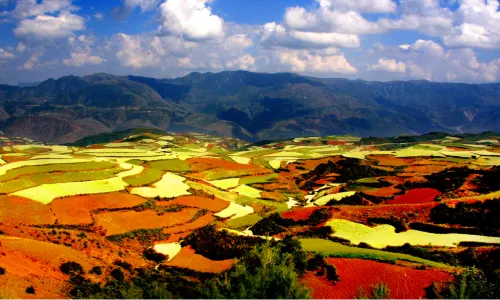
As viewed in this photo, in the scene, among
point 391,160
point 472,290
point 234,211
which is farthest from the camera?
point 391,160

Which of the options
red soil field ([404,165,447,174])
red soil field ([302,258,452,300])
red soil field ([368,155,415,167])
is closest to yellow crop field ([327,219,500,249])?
red soil field ([302,258,452,300])

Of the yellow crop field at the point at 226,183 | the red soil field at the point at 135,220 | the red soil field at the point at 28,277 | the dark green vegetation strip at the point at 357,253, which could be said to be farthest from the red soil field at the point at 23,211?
the yellow crop field at the point at 226,183

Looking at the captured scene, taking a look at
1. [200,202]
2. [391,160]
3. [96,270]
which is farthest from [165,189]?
[391,160]

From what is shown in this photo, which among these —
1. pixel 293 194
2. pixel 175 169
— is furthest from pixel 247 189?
pixel 175 169

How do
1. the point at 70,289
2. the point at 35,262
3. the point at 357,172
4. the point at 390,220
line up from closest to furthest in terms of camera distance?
the point at 70,289 < the point at 35,262 < the point at 390,220 < the point at 357,172

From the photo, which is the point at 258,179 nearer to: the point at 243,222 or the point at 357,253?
the point at 243,222

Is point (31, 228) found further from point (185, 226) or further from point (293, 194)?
point (293, 194)

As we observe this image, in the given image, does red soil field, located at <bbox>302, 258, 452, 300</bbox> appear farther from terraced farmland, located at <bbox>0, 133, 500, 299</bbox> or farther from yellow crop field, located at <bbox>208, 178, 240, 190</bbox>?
yellow crop field, located at <bbox>208, 178, 240, 190</bbox>
